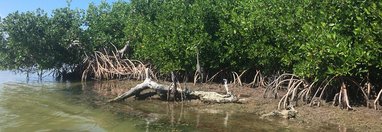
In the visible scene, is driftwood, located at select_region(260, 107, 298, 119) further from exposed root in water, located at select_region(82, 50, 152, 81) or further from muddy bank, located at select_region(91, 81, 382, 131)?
exposed root in water, located at select_region(82, 50, 152, 81)

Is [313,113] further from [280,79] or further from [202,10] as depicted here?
[202,10]

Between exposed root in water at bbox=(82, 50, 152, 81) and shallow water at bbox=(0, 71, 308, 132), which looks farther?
exposed root in water at bbox=(82, 50, 152, 81)

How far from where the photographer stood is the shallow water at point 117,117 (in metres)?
7.82

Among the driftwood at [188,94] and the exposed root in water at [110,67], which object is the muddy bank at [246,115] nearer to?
the driftwood at [188,94]

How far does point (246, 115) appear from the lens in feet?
29.5

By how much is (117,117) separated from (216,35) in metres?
5.94

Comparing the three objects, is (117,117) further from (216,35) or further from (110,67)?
(110,67)

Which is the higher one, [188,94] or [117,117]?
[188,94]

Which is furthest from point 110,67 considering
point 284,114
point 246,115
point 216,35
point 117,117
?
point 284,114

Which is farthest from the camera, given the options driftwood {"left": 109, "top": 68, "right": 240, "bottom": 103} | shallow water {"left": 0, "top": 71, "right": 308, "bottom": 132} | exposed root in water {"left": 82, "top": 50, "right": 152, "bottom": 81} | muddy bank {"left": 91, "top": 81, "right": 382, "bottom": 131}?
exposed root in water {"left": 82, "top": 50, "right": 152, "bottom": 81}

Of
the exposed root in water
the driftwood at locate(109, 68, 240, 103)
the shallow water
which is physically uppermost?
the exposed root in water

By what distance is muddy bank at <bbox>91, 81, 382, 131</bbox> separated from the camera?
768cm

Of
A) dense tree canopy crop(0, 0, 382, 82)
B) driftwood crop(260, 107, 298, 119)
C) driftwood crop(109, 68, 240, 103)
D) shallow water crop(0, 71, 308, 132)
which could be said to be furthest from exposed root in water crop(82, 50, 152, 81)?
driftwood crop(260, 107, 298, 119)

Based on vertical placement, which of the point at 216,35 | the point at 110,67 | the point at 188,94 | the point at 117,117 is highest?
the point at 216,35
